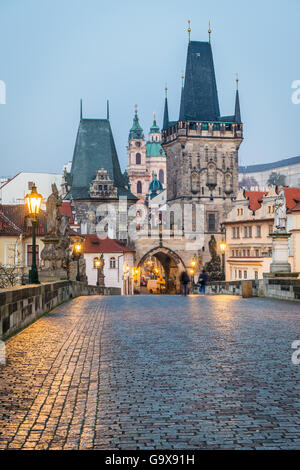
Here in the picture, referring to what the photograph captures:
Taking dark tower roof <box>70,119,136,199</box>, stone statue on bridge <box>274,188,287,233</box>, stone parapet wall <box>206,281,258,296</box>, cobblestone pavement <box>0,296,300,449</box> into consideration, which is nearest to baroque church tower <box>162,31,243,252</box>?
dark tower roof <box>70,119,136,199</box>

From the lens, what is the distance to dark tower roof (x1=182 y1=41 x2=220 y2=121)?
86.1 m

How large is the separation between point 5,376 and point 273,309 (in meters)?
10.5

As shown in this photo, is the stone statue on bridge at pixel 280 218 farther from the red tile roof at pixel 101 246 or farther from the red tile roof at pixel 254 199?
the red tile roof at pixel 101 246

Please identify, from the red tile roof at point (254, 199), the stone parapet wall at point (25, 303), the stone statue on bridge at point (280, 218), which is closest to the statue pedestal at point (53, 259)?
the stone parapet wall at point (25, 303)

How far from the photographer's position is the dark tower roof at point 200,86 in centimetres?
8612

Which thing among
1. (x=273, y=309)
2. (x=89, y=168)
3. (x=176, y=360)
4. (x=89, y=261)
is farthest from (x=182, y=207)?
(x=176, y=360)

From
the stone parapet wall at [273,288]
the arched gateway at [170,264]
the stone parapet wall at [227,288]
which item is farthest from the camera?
the arched gateway at [170,264]

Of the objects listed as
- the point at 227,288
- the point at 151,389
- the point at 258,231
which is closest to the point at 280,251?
the point at 227,288

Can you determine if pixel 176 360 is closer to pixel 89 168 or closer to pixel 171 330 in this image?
pixel 171 330

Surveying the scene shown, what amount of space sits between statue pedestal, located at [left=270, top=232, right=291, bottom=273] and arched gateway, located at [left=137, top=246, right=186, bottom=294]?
Answer: 54.6m

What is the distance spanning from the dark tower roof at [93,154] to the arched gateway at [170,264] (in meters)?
10.6

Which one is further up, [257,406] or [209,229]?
[209,229]

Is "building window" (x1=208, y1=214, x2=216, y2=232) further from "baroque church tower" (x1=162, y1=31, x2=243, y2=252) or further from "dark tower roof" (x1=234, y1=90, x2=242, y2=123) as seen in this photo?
"dark tower roof" (x1=234, y1=90, x2=242, y2=123)

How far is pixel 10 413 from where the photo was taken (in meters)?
6.07
